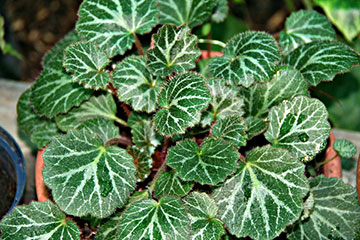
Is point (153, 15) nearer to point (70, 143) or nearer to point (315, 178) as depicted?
point (70, 143)

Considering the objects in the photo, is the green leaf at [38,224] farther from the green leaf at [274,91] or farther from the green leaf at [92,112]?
the green leaf at [274,91]

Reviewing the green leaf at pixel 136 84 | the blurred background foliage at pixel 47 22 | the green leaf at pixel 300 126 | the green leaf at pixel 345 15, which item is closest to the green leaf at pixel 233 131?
the green leaf at pixel 300 126

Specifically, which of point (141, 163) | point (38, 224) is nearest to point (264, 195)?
point (141, 163)

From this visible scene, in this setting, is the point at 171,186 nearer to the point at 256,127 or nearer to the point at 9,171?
the point at 256,127

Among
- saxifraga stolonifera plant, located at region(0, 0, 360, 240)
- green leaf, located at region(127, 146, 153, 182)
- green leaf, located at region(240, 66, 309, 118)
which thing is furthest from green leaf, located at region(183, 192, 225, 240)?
green leaf, located at region(240, 66, 309, 118)

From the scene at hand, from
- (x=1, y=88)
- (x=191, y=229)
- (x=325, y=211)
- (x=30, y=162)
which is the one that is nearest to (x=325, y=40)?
(x=325, y=211)

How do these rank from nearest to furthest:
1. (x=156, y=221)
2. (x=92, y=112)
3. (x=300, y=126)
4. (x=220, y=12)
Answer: (x=156, y=221), (x=300, y=126), (x=92, y=112), (x=220, y=12)
